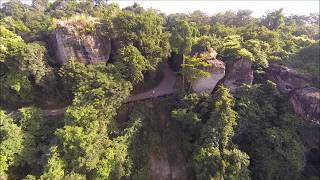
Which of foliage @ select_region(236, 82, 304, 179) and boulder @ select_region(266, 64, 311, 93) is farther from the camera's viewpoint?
boulder @ select_region(266, 64, 311, 93)

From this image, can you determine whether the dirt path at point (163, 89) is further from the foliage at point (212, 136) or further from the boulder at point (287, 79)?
the boulder at point (287, 79)

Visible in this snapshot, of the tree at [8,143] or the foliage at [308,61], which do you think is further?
the foliage at [308,61]

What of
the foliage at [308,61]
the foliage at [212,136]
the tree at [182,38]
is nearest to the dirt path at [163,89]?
the foliage at [212,136]

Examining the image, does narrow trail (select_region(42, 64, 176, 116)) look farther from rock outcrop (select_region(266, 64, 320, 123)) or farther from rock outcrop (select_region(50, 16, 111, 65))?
rock outcrop (select_region(266, 64, 320, 123))

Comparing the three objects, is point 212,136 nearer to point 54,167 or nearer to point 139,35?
point 139,35

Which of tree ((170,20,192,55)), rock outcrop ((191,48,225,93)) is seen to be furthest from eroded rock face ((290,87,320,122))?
tree ((170,20,192,55))
